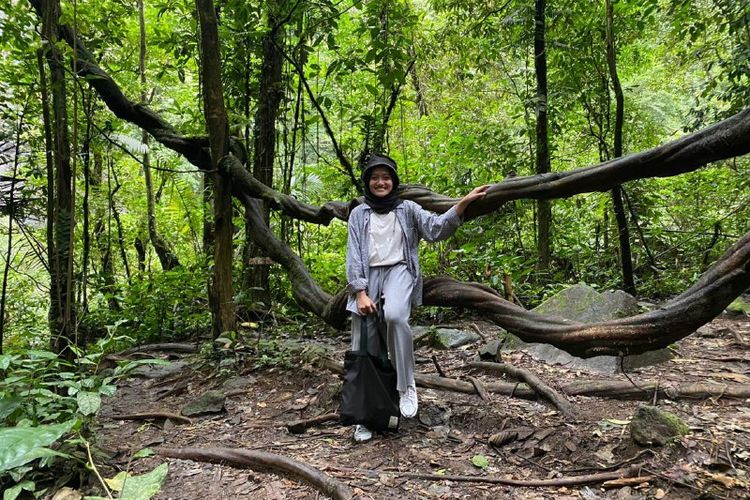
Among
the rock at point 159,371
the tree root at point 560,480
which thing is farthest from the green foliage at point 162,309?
the tree root at point 560,480

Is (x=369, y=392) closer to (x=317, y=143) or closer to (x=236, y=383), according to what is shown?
(x=236, y=383)

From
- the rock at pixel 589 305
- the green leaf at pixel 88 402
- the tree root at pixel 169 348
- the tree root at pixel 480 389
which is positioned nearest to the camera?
the green leaf at pixel 88 402

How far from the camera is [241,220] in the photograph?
6.12m

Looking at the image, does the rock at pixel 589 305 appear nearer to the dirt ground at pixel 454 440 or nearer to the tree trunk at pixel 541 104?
the dirt ground at pixel 454 440

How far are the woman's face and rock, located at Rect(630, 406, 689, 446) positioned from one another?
6.48 ft

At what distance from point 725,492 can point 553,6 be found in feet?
19.4

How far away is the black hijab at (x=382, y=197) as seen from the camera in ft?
10.7

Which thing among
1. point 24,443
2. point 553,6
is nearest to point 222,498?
point 24,443

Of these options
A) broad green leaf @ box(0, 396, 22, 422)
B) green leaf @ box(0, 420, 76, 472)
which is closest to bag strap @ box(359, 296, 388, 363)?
green leaf @ box(0, 420, 76, 472)

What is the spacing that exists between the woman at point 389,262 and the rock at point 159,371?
236cm

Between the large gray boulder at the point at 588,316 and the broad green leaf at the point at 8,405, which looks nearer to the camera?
the broad green leaf at the point at 8,405

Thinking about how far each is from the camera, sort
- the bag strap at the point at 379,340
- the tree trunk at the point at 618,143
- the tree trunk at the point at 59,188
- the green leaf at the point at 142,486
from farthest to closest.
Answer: the tree trunk at the point at 618,143 < the tree trunk at the point at 59,188 < the bag strap at the point at 379,340 < the green leaf at the point at 142,486

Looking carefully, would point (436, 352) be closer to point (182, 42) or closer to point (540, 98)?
point (540, 98)

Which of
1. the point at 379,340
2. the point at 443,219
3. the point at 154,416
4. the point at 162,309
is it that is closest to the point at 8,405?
the point at 154,416
